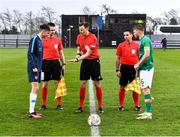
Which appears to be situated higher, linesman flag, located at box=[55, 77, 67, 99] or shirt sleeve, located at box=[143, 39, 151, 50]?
shirt sleeve, located at box=[143, 39, 151, 50]

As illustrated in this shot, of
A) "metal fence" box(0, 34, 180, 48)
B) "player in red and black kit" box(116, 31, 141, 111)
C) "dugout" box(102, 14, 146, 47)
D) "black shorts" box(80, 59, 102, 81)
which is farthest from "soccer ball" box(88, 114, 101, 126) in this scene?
"metal fence" box(0, 34, 180, 48)

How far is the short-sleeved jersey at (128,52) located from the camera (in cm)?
1227

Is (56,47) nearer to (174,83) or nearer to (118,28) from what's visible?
(174,83)

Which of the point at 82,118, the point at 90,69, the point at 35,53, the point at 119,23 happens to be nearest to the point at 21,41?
the point at 119,23

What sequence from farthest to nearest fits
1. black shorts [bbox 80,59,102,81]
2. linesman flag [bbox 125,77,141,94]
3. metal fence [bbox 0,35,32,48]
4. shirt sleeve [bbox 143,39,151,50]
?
metal fence [bbox 0,35,32,48]
linesman flag [bbox 125,77,141,94]
black shorts [bbox 80,59,102,81]
shirt sleeve [bbox 143,39,151,50]

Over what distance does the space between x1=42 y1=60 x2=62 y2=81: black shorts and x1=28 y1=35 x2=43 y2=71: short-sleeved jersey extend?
1.27 meters

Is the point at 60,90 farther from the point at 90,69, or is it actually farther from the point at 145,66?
the point at 145,66

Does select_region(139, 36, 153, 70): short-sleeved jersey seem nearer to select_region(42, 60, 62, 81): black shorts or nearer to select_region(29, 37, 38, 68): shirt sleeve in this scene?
select_region(29, 37, 38, 68): shirt sleeve

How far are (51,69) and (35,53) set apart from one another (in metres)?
1.45

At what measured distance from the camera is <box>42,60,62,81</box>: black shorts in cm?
1242

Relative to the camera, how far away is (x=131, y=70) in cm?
1234

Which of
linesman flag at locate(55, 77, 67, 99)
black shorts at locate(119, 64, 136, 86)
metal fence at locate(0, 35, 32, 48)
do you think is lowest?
metal fence at locate(0, 35, 32, 48)

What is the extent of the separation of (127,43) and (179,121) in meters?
2.60

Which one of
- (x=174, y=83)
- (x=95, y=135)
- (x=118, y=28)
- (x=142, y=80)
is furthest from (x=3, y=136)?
(x=118, y=28)
